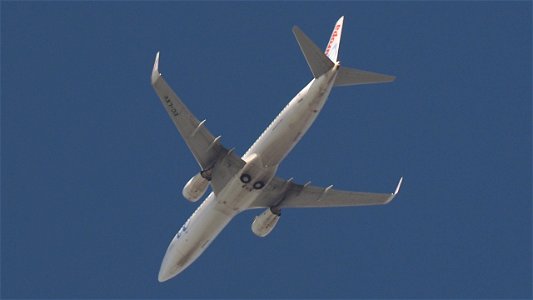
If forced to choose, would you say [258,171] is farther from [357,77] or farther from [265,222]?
[357,77]

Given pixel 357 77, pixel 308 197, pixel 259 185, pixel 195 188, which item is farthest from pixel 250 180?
pixel 357 77

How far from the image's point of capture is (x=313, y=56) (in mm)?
54156

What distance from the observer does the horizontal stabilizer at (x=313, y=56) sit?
53.5 meters

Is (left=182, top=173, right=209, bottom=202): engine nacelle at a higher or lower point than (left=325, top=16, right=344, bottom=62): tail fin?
lower

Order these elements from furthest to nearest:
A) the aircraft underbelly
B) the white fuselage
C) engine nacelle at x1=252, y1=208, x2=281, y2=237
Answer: engine nacelle at x1=252, y1=208, x2=281, y2=237 < the white fuselage < the aircraft underbelly

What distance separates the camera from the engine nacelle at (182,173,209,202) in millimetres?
59250

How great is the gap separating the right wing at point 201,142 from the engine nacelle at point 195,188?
489 millimetres

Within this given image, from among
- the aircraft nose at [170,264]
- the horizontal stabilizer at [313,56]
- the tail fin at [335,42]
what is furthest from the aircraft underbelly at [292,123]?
the aircraft nose at [170,264]

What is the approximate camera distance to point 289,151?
56844 millimetres

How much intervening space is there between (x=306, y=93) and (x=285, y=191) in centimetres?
940

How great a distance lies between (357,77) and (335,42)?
6.44m

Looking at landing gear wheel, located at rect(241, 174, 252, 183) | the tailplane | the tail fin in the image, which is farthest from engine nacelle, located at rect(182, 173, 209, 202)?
the tail fin

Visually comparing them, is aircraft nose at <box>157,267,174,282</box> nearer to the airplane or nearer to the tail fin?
the airplane

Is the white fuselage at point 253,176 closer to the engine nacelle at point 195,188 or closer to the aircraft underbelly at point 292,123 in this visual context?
the aircraft underbelly at point 292,123
